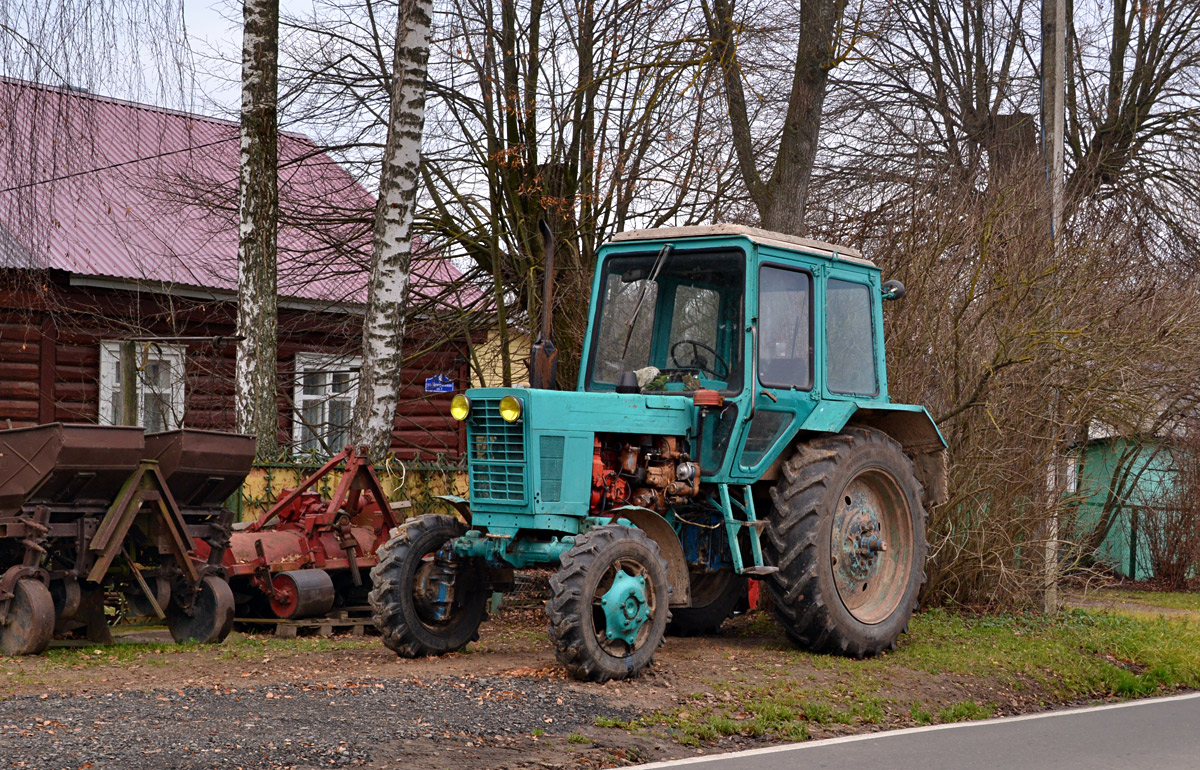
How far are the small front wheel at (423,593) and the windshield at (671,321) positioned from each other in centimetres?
174

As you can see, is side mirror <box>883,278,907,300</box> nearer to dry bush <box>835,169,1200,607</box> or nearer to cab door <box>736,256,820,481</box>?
cab door <box>736,256,820,481</box>

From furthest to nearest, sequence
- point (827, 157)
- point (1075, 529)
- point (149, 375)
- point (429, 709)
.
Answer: point (827, 157) < point (149, 375) < point (1075, 529) < point (429, 709)

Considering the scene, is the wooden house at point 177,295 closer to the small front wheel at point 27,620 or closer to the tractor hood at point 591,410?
the tractor hood at point 591,410

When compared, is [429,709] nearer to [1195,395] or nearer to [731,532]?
[731,532]

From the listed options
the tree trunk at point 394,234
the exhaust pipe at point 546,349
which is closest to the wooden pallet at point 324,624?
the tree trunk at point 394,234

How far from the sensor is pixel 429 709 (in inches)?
263

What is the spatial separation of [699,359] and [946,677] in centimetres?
273

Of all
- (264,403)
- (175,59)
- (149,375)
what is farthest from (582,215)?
(149,375)

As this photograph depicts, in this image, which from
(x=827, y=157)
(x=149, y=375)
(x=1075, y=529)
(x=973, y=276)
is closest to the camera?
(x=973, y=276)

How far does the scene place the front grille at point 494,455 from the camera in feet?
26.9

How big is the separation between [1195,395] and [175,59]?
50.4 feet

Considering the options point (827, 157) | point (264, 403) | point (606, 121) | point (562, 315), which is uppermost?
point (827, 157)

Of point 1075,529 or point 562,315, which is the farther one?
point 562,315

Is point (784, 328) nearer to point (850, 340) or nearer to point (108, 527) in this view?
point (850, 340)
